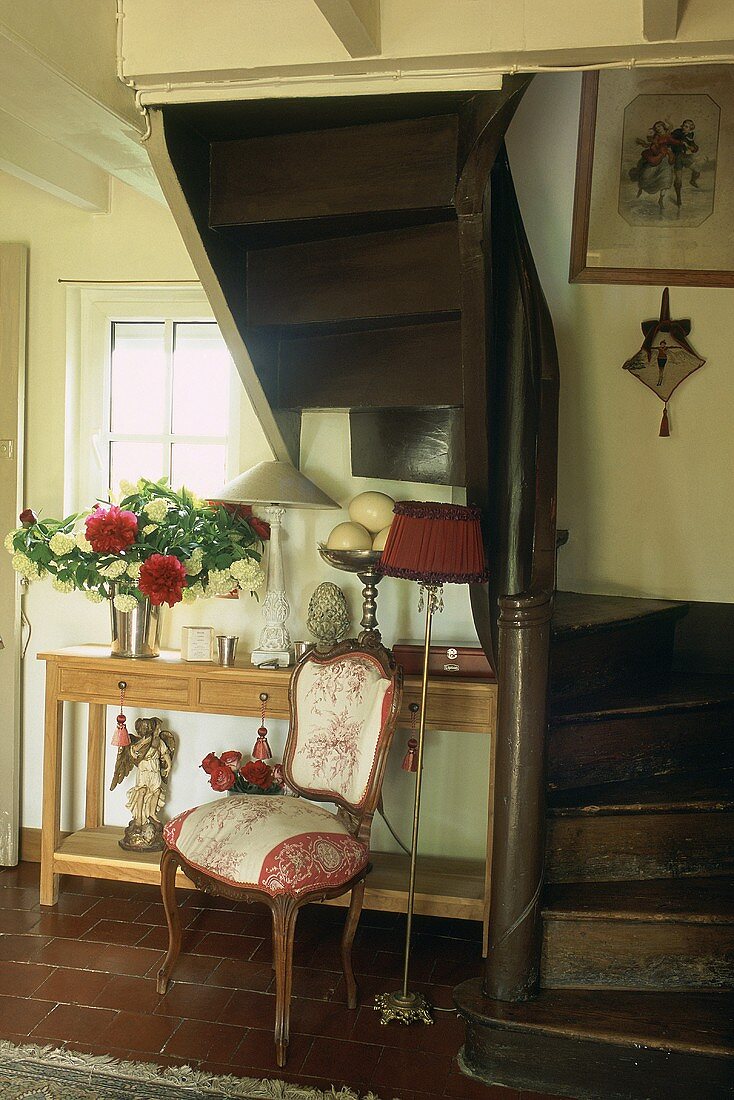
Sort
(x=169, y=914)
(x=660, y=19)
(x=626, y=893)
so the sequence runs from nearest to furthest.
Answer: (x=660, y=19)
(x=626, y=893)
(x=169, y=914)

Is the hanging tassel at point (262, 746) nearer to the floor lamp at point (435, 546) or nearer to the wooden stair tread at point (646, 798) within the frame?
the floor lamp at point (435, 546)

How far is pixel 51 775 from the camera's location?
3822 millimetres

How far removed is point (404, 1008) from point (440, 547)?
4.50 feet

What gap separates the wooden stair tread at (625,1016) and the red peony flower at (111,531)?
1886 millimetres

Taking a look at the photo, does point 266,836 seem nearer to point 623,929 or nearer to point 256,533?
point 623,929

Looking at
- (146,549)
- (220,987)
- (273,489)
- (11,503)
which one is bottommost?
(220,987)

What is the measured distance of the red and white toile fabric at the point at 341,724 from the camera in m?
3.16

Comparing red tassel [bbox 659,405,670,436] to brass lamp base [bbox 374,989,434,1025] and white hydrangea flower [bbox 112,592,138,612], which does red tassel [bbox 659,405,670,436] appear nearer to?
white hydrangea flower [bbox 112,592,138,612]

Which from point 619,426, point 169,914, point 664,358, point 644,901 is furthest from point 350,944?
point 664,358

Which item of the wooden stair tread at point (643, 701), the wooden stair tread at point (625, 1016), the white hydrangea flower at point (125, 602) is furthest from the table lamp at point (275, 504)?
the wooden stair tread at point (625, 1016)

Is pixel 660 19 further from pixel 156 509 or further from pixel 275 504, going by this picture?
pixel 156 509

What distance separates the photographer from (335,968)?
334 centimetres

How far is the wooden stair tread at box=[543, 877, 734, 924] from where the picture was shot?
2.72m

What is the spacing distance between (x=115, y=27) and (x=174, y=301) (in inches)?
59.6
